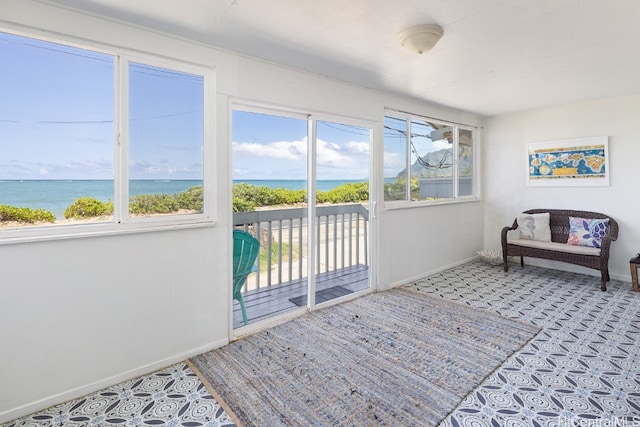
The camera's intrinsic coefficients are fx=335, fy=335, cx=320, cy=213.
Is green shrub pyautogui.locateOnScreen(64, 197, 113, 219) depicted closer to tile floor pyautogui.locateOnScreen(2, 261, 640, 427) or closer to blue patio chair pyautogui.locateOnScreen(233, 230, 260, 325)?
blue patio chair pyautogui.locateOnScreen(233, 230, 260, 325)

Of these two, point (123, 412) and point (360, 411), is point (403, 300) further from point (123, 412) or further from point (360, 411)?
point (123, 412)

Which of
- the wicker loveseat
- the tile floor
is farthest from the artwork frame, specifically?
the tile floor

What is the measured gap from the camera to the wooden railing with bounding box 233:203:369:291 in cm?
317

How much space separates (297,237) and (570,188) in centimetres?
404

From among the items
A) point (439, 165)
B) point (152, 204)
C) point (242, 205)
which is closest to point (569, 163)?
point (439, 165)

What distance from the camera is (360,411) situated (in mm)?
1938

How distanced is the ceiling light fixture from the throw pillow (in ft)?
11.5

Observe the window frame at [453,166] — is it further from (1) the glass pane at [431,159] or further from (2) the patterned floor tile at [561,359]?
(2) the patterned floor tile at [561,359]

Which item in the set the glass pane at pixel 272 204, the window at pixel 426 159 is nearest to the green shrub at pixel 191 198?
the glass pane at pixel 272 204

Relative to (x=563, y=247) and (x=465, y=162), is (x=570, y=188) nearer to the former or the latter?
(x=563, y=247)

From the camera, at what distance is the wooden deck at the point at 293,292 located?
3098mm

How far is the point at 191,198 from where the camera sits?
259cm

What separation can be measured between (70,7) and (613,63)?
4.27 m

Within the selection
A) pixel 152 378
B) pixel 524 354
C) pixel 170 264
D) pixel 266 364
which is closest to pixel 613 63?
pixel 524 354
